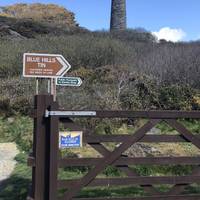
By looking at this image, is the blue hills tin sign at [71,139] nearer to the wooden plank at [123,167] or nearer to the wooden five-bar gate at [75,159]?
the wooden five-bar gate at [75,159]

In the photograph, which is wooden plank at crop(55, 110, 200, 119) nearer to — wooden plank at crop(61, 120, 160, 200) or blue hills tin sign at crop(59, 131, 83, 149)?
wooden plank at crop(61, 120, 160, 200)

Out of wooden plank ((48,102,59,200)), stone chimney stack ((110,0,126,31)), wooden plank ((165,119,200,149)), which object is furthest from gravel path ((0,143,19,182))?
stone chimney stack ((110,0,126,31))

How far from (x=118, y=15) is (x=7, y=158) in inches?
898

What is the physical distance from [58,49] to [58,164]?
43.1 feet

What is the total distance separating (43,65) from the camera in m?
8.27

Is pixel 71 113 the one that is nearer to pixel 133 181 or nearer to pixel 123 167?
pixel 123 167

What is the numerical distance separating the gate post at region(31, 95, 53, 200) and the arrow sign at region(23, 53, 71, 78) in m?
1.25

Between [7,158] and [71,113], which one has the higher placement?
[71,113]

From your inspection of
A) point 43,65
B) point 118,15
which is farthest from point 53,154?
point 118,15

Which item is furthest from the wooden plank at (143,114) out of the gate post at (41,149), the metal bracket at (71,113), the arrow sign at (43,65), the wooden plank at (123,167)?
the arrow sign at (43,65)

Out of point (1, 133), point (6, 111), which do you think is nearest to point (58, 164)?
point (1, 133)

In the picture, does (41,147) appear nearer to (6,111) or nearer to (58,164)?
(58,164)

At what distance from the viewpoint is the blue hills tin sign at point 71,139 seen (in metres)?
6.96

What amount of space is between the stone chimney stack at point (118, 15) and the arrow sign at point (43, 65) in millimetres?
25023
